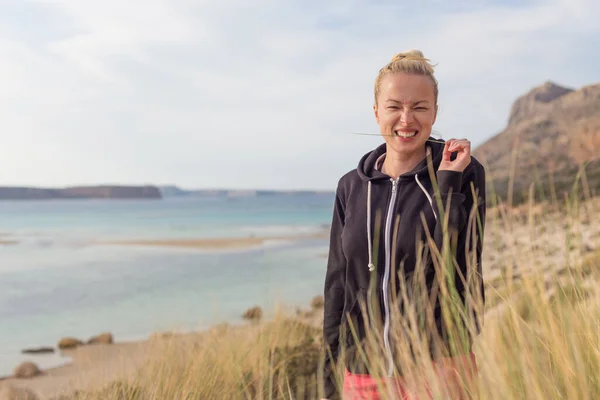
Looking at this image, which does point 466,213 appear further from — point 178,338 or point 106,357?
point 106,357

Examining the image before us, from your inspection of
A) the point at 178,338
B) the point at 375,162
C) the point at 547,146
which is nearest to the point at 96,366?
the point at 178,338

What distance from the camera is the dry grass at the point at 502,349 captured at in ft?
5.38

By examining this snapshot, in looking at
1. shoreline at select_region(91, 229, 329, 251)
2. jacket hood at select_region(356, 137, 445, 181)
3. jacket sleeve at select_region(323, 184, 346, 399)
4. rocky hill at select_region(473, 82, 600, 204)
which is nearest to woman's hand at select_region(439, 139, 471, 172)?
jacket hood at select_region(356, 137, 445, 181)

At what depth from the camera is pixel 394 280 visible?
1.76 m

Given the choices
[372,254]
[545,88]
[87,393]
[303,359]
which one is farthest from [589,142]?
[545,88]

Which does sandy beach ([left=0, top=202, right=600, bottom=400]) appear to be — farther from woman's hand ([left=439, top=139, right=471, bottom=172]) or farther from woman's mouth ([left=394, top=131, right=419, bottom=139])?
woman's mouth ([left=394, top=131, right=419, bottom=139])

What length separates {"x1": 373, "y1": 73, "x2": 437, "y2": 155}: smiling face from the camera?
1758 millimetres

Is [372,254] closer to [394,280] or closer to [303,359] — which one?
[394,280]

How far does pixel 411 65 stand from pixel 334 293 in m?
0.81

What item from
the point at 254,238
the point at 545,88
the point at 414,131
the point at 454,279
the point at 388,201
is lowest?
the point at 254,238

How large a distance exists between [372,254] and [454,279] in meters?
0.28

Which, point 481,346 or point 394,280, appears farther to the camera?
point 394,280

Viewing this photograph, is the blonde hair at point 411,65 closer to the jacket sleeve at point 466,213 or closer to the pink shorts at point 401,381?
the jacket sleeve at point 466,213

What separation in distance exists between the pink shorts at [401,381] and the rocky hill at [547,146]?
1.80ft
